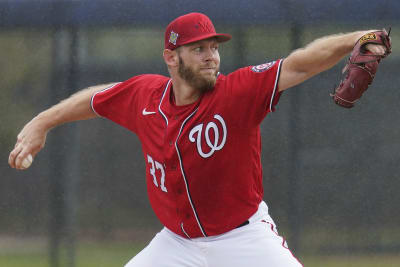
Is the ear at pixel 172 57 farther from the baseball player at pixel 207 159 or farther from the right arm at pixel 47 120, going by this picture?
the right arm at pixel 47 120

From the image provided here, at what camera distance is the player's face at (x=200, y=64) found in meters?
3.46

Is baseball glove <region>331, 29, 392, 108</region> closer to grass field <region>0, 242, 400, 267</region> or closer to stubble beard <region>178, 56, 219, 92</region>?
stubble beard <region>178, 56, 219, 92</region>

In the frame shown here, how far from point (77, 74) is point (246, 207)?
6.66ft

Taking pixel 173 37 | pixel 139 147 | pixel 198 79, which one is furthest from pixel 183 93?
pixel 139 147

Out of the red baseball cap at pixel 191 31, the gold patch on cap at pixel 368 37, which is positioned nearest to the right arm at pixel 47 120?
the red baseball cap at pixel 191 31

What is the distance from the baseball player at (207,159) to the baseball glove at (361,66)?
0.39m

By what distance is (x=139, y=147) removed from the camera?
5023mm

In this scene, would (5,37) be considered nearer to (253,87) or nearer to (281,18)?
(281,18)

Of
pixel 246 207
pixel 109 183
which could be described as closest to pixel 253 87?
pixel 246 207

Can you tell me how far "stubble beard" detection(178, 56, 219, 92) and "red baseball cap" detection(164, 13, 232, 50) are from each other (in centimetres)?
13

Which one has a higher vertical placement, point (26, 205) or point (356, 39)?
point (356, 39)

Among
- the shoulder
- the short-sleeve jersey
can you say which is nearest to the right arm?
the shoulder

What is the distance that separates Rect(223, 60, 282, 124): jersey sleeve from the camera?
3221mm

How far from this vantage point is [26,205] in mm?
5070
